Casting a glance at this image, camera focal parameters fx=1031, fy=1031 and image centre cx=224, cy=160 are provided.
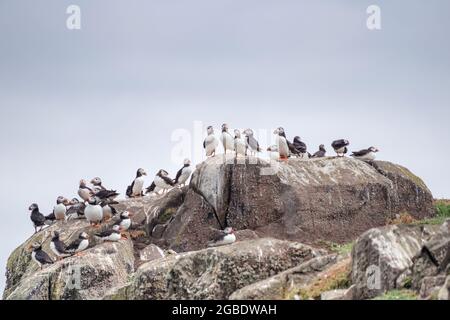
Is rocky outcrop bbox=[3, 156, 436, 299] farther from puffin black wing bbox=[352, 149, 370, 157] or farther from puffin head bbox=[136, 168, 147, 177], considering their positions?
puffin head bbox=[136, 168, 147, 177]

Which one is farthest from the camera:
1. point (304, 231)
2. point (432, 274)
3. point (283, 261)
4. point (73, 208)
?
point (73, 208)

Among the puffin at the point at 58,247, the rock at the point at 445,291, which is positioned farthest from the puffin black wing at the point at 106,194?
the rock at the point at 445,291

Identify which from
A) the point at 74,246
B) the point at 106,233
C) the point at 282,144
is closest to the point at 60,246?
the point at 74,246

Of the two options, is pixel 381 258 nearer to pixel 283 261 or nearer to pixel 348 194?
pixel 283 261

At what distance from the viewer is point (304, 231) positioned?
33.9 metres

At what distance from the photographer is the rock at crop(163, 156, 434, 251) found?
3412cm

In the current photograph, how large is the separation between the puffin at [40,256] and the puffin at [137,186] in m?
6.07

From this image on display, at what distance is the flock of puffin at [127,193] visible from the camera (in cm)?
3462

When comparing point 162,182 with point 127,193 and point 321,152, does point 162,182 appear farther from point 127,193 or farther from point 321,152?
point 321,152

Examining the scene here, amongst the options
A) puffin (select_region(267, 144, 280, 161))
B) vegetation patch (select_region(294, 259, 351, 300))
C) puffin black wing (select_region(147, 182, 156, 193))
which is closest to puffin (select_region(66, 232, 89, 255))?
puffin black wing (select_region(147, 182, 156, 193))

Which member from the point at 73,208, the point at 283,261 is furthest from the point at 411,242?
the point at 73,208

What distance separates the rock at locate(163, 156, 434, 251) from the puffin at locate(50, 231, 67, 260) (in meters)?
3.60

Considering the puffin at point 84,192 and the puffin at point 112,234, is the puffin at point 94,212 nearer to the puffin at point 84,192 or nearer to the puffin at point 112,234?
the puffin at point 112,234
